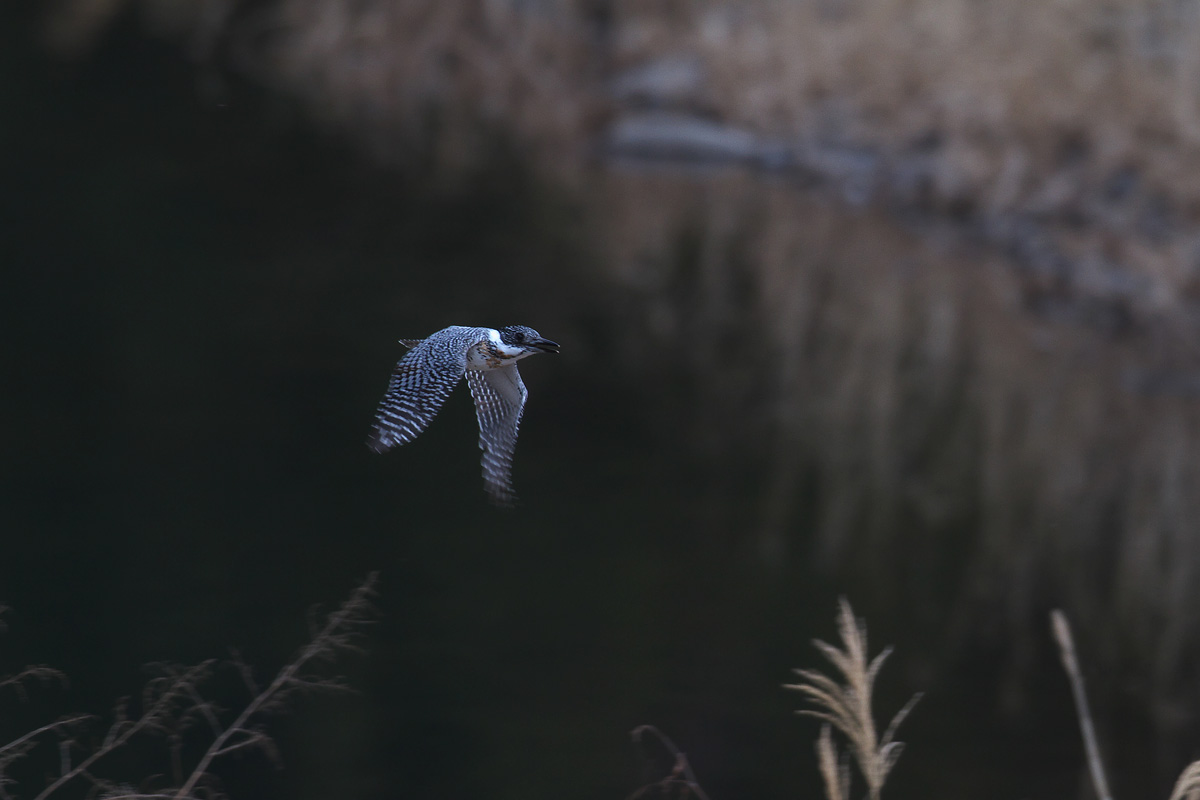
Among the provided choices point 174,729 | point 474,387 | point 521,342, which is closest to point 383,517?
point 174,729

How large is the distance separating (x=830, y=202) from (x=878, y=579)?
632 cm

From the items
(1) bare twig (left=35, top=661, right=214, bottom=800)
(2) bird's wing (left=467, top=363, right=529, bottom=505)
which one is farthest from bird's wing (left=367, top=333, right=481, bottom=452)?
(1) bare twig (left=35, top=661, right=214, bottom=800)

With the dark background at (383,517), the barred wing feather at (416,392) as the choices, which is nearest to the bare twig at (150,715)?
the barred wing feather at (416,392)

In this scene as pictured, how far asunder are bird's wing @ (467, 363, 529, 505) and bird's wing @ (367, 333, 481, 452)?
18 centimetres

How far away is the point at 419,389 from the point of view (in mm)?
3545

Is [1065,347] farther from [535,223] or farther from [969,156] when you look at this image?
[535,223]

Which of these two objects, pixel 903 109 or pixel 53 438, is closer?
pixel 53 438

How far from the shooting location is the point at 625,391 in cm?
954

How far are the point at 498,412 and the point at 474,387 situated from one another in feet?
0.34

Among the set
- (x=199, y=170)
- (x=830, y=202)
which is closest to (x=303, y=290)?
(x=199, y=170)

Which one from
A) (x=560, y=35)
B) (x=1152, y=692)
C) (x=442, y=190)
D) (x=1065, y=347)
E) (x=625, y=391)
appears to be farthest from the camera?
(x=560, y=35)

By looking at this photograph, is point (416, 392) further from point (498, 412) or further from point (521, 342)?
point (498, 412)

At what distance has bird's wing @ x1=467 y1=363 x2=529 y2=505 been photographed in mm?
3805

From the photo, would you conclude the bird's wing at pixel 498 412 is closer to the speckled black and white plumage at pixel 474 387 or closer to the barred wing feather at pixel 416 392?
the speckled black and white plumage at pixel 474 387
